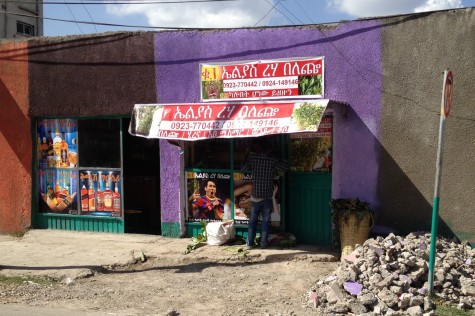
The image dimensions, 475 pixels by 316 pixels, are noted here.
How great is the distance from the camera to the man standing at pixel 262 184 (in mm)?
8195

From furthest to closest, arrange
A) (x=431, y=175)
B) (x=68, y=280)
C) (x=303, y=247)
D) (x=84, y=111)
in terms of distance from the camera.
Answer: (x=84, y=111), (x=303, y=247), (x=431, y=175), (x=68, y=280)

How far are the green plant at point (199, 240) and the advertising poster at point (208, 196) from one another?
0.19 m

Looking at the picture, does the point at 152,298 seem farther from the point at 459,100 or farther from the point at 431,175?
the point at 459,100

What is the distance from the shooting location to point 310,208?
8625 millimetres

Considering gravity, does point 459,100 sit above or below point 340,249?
above

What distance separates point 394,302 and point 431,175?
2822 millimetres

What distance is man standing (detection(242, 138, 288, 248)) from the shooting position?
8.20 metres

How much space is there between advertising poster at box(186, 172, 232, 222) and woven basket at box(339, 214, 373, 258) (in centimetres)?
222

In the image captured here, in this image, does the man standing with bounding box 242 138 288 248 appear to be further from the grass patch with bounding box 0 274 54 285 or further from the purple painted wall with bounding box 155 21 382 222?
the grass patch with bounding box 0 274 54 285

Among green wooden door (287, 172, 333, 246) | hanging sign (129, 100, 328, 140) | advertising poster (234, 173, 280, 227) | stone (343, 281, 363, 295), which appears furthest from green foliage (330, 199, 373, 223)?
stone (343, 281, 363, 295)

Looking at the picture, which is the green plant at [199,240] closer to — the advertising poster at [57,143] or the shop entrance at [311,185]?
the shop entrance at [311,185]

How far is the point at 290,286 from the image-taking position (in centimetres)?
680

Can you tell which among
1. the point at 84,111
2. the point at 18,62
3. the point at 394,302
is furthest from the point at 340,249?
the point at 18,62

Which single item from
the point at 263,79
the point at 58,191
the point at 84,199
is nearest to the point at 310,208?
the point at 263,79
